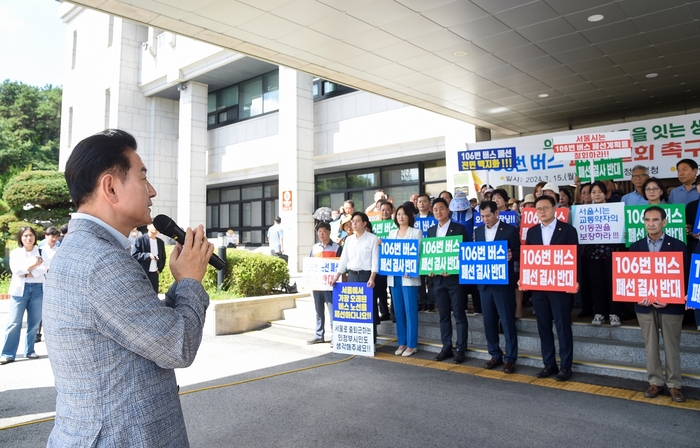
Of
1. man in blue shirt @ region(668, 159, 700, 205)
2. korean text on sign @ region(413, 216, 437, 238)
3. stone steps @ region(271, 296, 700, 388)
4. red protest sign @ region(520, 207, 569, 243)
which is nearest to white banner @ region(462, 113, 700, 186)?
man in blue shirt @ region(668, 159, 700, 205)

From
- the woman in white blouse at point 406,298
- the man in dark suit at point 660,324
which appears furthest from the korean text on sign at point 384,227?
the man in dark suit at point 660,324

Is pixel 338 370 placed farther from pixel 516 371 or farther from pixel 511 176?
pixel 511 176

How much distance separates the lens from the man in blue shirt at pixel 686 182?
6.83m

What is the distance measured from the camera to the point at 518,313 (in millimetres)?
7762

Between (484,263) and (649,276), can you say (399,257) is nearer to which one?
(484,263)

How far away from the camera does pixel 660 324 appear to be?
518cm

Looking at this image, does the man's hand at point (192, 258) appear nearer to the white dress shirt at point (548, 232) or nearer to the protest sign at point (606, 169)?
the white dress shirt at point (548, 232)

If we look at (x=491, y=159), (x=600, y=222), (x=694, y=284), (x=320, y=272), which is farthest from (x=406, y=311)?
(x=491, y=159)

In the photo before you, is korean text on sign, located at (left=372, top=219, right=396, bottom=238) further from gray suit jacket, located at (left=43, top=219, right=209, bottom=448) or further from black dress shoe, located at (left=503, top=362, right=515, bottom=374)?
gray suit jacket, located at (left=43, top=219, right=209, bottom=448)

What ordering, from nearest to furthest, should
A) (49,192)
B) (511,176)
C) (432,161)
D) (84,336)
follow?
(84,336)
(511,176)
(432,161)
(49,192)

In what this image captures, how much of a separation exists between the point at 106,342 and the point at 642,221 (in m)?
7.07

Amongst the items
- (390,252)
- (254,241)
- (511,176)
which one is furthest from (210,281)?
(254,241)

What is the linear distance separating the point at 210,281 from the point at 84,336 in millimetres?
9494

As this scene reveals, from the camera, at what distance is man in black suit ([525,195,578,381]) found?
19.2 feet
